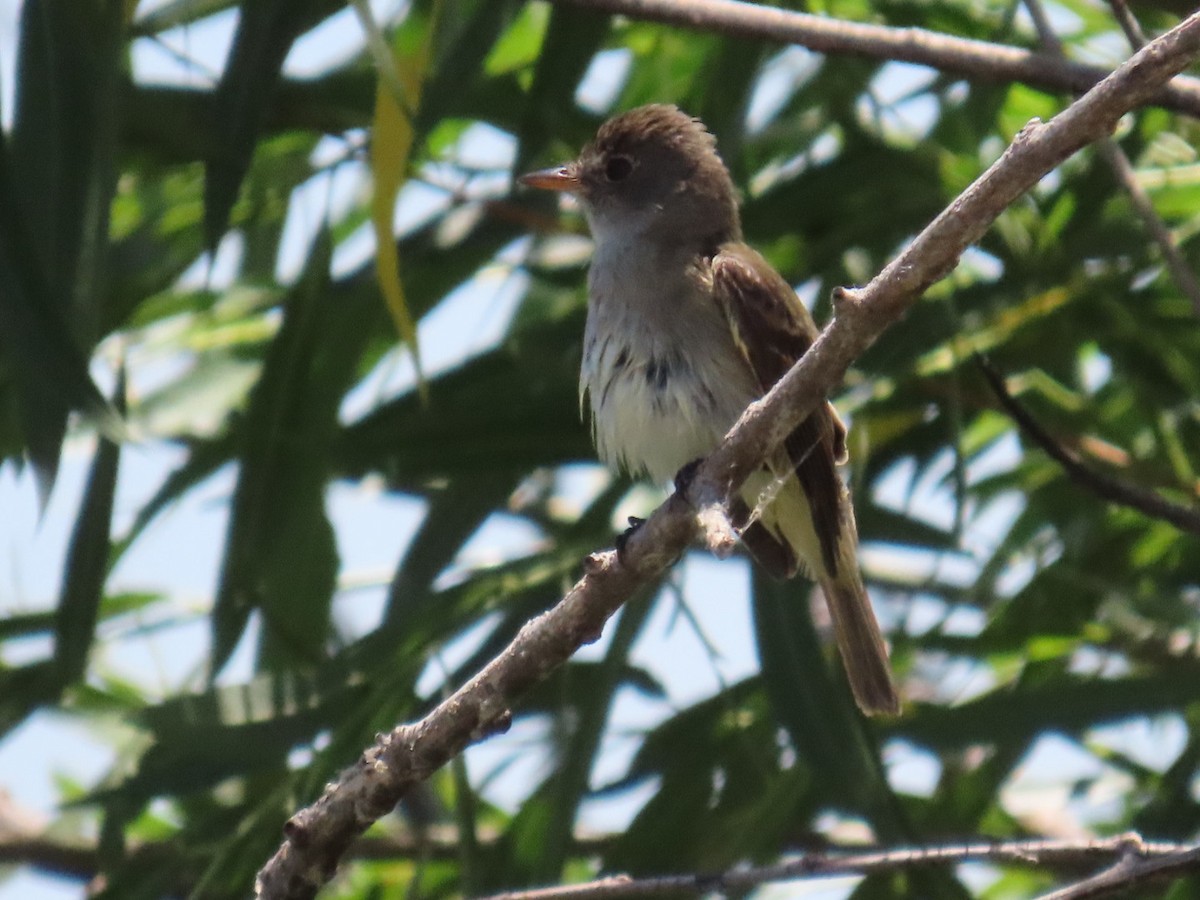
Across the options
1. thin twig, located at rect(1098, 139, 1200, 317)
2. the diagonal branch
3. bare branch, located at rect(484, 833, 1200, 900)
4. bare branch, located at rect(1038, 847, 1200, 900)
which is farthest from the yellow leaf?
bare branch, located at rect(1038, 847, 1200, 900)

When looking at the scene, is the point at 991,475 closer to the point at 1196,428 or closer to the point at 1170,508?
the point at 1196,428

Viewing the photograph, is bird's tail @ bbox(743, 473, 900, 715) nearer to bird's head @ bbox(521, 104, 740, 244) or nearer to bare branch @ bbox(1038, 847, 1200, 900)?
bird's head @ bbox(521, 104, 740, 244)

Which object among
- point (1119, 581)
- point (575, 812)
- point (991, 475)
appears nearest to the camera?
point (575, 812)

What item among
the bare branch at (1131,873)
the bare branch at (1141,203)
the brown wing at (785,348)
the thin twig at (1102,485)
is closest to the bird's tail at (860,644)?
the brown wing at (785,348)

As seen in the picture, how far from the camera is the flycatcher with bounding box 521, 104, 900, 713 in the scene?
4.18 m

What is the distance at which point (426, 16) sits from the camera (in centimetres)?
483

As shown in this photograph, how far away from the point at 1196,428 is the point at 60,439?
2.83m

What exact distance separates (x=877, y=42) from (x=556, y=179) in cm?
135

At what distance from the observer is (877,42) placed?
3613 millimetres

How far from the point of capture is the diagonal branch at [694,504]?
2475 millimetres

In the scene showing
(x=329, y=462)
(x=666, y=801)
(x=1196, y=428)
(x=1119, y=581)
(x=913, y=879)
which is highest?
(x=329, y=462)

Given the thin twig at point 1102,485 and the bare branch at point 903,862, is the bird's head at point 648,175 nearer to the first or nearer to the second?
the thin twig at point 1102,485

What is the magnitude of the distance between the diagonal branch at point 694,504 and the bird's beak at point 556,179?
1965mm

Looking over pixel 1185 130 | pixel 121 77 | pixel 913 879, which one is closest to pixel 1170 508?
pixel 913 879
